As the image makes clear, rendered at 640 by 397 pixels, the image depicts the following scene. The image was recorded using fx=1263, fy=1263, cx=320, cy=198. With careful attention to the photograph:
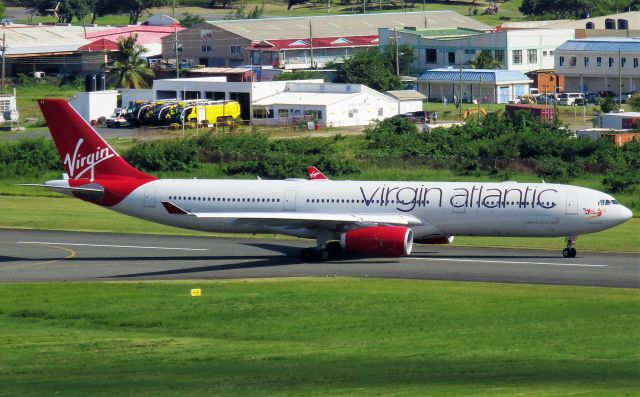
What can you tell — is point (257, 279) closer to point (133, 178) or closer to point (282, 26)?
point (133, 178)

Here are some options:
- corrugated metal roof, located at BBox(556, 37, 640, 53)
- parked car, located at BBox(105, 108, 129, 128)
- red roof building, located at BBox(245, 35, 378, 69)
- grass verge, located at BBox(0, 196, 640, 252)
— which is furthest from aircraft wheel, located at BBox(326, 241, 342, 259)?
red roof building, located at BBox(245, 35, 378, 69)

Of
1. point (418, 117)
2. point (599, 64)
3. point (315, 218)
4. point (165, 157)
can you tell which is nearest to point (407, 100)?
point (418, 117)

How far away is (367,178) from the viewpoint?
9075 cm

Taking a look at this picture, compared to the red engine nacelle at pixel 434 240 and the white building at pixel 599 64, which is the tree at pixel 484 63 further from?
the red engine nacelle at pixel 434 240

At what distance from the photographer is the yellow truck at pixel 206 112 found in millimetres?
122062

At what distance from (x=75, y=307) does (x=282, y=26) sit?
444ft

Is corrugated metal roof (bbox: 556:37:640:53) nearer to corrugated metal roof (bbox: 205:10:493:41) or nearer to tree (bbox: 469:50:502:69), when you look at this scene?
tree (bbox: 469:50:502:69)

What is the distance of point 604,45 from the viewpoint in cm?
14775

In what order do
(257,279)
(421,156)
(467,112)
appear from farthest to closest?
(467,112)
(421,156)
(257,279)

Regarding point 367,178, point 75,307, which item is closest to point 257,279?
point 75,307

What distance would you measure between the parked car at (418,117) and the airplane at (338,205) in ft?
204

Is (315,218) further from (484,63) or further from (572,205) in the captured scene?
(484,63)

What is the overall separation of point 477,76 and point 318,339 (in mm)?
104462

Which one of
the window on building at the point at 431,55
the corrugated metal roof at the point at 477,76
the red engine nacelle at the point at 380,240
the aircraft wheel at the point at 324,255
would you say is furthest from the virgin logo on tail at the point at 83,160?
the window on building at the point at 431,55
